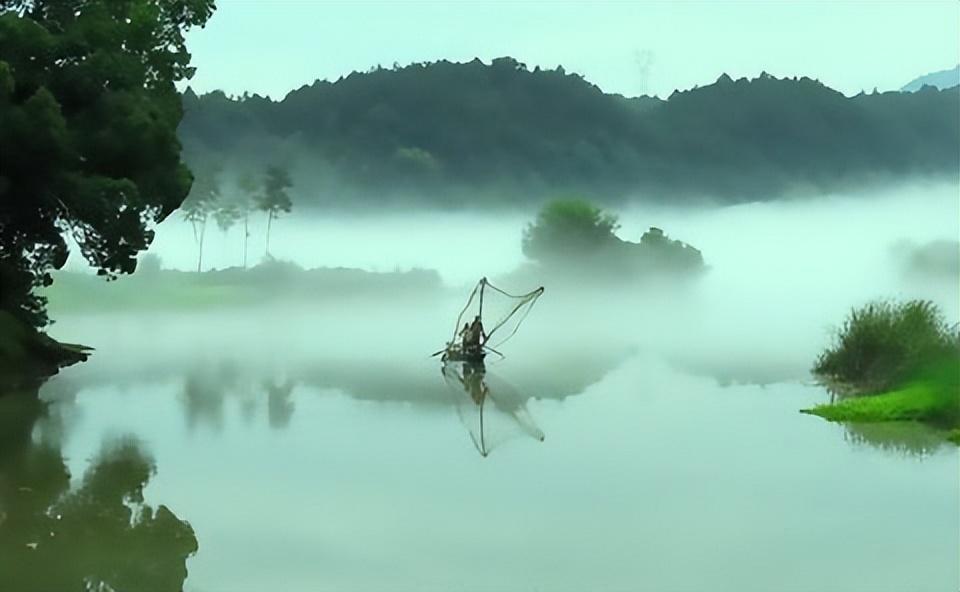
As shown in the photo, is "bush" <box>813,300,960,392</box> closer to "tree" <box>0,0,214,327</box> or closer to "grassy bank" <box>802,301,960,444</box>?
"grassy bank" <box>802,301,960,444</box>

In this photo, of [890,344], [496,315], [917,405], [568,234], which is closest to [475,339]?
[890,344]

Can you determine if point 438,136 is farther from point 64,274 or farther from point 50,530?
point 50,530

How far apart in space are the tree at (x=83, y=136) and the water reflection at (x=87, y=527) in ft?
10.9

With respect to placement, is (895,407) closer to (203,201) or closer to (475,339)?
(475,339)

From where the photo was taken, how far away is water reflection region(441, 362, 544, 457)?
8.24 meters

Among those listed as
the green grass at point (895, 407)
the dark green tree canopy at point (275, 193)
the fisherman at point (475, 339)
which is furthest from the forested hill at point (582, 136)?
the green grass at point (895, 407)

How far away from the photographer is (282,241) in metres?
27.5

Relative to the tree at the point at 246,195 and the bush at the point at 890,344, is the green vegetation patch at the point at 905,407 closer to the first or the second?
the bush at the point at 890,344

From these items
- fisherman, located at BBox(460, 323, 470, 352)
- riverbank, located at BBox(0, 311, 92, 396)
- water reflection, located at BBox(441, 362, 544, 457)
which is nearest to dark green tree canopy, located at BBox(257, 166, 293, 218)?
fisherman, located at BBox(460, 323, 470, 352)

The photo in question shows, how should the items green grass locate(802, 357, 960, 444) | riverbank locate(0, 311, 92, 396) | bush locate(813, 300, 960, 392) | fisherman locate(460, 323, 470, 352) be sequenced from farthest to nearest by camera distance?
1. fisherman locate(460, 323, 470, 352)
2. riverbank locate(0, 311, 92, 396)
3. bush locate(813, 300, 960, 392)
4. green grass locate(802, 357, 960, 444)

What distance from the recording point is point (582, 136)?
34219 mm

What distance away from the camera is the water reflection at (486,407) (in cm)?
824

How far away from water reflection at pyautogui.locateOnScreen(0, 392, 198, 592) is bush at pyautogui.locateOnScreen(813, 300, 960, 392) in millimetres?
6124

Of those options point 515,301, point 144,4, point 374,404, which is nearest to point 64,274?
point 515,301
